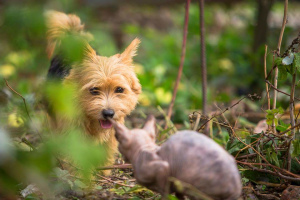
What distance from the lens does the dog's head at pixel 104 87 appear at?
3633mm

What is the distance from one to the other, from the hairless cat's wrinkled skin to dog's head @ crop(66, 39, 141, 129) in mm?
1353

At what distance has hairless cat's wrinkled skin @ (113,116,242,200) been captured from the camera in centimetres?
215

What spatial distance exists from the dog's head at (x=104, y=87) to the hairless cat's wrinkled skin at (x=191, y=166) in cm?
135

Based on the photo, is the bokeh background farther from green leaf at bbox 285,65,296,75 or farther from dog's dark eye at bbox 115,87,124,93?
green leaf at bbox 285,65,296,75

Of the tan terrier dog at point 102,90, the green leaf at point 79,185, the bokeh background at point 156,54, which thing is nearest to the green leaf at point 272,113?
the tan terrier dog at point 102,90

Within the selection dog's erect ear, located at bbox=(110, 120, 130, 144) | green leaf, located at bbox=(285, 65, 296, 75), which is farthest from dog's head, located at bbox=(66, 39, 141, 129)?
green leaf, located at bbox=(285, 65, 296, 75)

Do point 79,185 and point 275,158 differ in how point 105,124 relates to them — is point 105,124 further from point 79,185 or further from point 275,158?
point 275,158

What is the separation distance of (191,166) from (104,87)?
69.9 inches

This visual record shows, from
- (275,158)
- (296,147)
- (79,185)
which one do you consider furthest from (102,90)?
Answer: (296,147)

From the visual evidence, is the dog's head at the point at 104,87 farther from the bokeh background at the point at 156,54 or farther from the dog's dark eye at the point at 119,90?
the bokeh background at the point at 156,54

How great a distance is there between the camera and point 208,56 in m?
9.52

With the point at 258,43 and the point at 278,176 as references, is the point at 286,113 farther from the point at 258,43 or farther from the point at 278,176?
the point at 258,43

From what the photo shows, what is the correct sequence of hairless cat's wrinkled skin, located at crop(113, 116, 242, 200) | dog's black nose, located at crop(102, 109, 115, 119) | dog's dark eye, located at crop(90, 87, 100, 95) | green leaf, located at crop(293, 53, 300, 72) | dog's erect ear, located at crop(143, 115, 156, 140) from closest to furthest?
1. hairless cat's wrinkled skin, located at crop(113, 116, 242, 200)
2. dog's erect ear, located at crop(143, 115, 156, 140)
3. green leaf, located at crop(293, 53, 300, 72)
4. dog's black nose, located at crop(102, 109, 115, 119)
5. dog's dark eye, located at crop(90, 87, 100, 95)

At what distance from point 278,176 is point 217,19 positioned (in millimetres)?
10816
